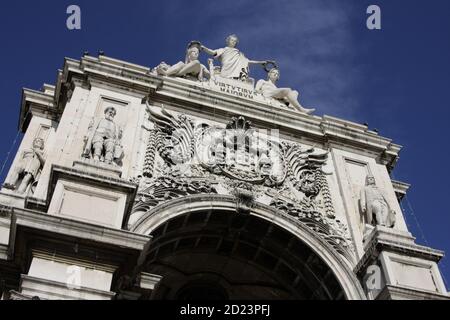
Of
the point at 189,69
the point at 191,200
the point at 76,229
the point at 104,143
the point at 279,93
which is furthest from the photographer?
the point at 279,93

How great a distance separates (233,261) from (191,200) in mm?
2676

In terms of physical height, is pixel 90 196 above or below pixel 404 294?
above

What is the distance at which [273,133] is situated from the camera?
51.7 ft

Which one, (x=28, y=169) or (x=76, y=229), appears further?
(x=28, y=169)

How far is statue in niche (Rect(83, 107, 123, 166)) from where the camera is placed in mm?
12234

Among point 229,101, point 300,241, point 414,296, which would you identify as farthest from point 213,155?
point 414,296

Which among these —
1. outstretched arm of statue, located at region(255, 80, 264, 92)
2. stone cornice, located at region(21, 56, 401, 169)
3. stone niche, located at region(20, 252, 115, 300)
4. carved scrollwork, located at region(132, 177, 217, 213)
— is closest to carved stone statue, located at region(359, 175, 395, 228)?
stone cornice, located at region(21, 56, 401, 169)

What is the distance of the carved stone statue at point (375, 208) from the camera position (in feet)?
44.4

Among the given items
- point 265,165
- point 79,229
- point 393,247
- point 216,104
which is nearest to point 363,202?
point 393,247

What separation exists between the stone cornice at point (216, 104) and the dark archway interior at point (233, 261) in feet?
11.3

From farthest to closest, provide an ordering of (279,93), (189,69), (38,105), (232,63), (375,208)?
(232,63)
(279,93)
(189,69)
(38,105)
(375,208)

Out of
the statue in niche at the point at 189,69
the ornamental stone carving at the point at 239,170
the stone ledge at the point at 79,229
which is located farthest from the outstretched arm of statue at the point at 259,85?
the stone ledge at the point at 79,229

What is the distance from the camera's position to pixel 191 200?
12750 mm

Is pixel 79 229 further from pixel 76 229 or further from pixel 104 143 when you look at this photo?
pixel 104 143
